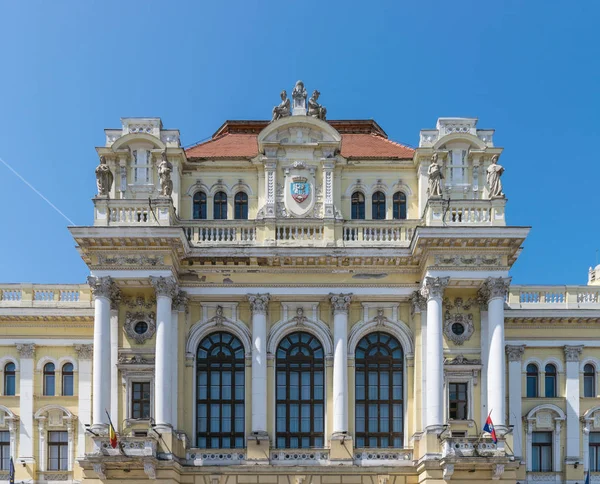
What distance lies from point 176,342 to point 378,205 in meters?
9.18

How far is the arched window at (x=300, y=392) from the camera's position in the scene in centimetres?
3647

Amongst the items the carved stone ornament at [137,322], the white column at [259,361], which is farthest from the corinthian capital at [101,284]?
the white column at [259,361]

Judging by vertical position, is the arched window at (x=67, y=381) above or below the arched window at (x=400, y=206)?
below

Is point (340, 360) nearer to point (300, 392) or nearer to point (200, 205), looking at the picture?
point (300, 392)

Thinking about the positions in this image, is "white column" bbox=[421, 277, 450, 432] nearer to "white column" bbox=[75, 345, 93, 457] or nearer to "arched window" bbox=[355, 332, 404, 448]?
"arched window" bbox=[355, 332, 404, 448]

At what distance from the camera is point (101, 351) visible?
34.6 metres

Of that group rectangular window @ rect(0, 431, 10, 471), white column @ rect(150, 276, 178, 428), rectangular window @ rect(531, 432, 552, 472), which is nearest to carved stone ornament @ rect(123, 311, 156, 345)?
white column @ rect(150, 276, 178, 428)

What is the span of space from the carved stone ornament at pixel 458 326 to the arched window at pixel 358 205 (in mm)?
5003

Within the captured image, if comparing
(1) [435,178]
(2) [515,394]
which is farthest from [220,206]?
(2) [515,394]

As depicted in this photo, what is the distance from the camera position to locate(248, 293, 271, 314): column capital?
36.6 meters

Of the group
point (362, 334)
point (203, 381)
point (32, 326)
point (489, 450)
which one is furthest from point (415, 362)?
point (32, 326)

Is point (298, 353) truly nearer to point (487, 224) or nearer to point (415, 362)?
point (415, 362)

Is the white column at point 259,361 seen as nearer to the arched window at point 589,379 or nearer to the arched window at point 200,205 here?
the arched window at point 200,205

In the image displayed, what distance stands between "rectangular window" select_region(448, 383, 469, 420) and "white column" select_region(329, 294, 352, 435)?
3798mm
